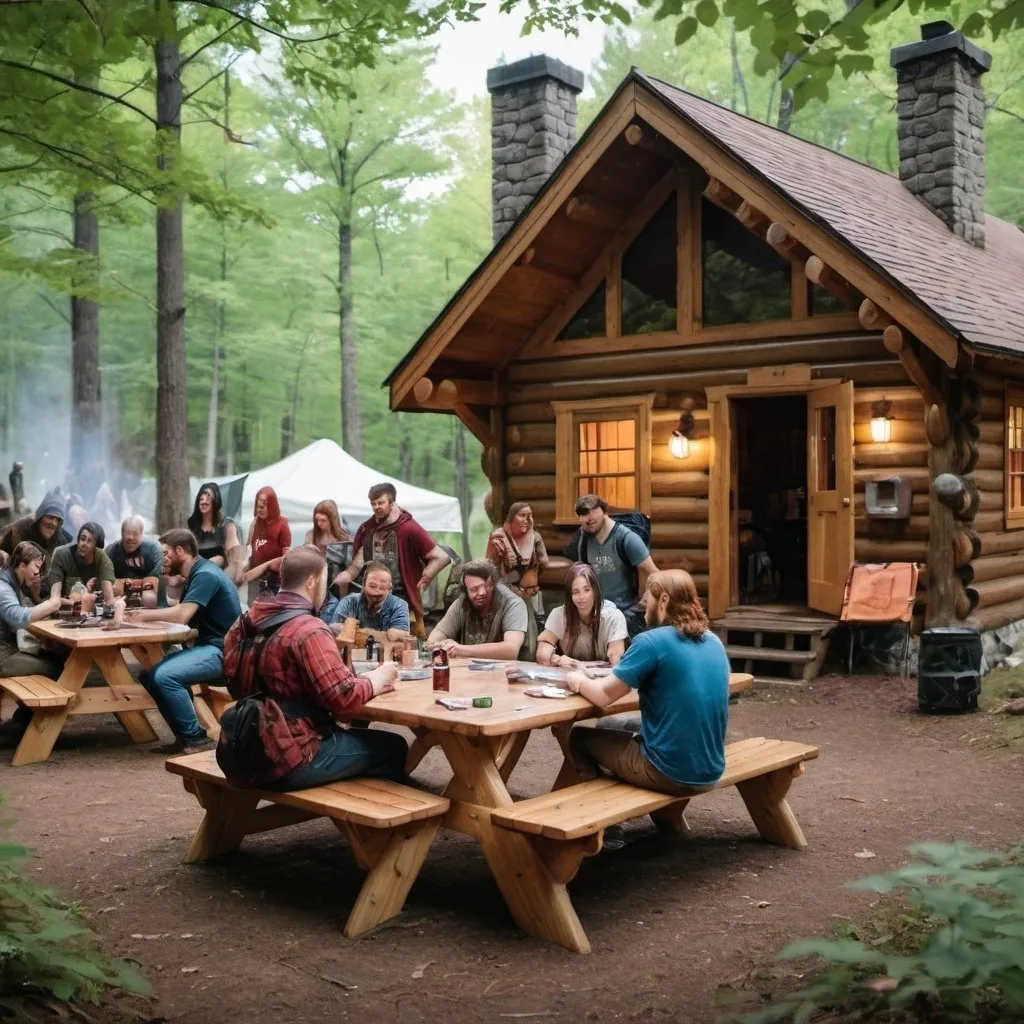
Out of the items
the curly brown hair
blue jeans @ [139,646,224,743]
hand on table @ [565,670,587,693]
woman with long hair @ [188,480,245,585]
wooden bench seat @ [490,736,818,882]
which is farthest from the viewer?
woman with long hair @ [188,480,245,585]

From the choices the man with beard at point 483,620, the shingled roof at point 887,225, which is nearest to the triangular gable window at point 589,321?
the shingled roof at point 887,225

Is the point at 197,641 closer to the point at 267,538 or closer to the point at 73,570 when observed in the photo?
the point at 73,570

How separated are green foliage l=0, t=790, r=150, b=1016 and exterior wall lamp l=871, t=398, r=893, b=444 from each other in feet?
28.6

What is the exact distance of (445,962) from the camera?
4598mm

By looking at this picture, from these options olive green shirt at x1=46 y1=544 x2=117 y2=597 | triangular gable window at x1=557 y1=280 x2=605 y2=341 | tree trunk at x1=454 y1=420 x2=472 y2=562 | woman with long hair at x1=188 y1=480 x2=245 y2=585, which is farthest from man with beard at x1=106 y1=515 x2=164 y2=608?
tree trunk at x1=454 y1=420 x2=472 y2=562

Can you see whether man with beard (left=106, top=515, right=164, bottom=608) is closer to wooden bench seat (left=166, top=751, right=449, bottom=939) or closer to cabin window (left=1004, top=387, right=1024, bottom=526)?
wooden bench seat (left=166, top=751, right=449, bottom=939)

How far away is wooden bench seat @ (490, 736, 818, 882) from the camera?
4.70 m

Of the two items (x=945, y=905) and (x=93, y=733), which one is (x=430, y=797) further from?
(x=93, y=733)

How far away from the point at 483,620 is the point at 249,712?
2486 mm

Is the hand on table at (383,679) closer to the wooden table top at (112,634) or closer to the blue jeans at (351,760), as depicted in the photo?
the blue jeans at (351,760)

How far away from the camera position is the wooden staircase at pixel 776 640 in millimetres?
10961

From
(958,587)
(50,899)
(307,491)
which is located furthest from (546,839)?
(307,491)

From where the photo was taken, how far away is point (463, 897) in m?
5.37

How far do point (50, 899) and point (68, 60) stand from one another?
4.66 meters
